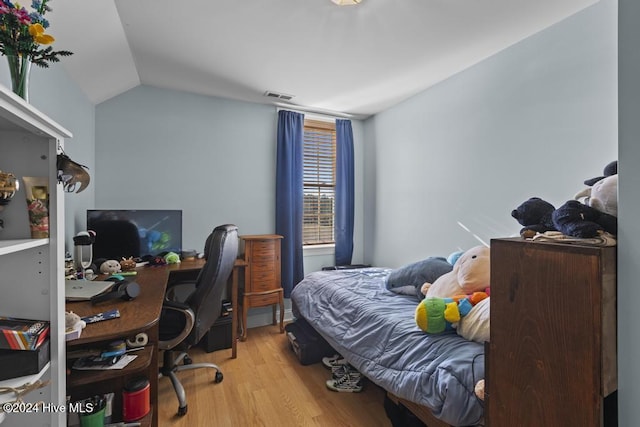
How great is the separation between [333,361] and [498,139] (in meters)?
2.23

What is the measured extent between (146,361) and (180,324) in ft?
2.08

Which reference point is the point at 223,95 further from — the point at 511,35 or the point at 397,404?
the point at 397,404

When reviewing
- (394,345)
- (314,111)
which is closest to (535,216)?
(394,345)

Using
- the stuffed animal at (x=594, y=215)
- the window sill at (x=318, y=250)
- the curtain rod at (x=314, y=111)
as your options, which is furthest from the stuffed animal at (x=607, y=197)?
the curtain rod at (x=314, y=111)

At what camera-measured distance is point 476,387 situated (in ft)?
3.85

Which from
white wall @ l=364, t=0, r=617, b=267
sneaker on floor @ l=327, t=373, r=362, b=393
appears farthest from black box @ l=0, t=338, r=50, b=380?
white wall @ l=364, t=0, r=617, b=267

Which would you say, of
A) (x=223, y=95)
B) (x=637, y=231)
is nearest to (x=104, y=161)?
(x=223, y=95)

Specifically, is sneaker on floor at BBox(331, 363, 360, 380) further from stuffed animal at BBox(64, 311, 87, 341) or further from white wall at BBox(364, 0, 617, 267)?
stuffed animal at BBox(64, 311, 87, 341)

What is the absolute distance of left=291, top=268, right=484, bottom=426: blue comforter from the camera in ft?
4.08

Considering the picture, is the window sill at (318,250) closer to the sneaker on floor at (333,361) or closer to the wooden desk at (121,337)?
the sneaker on floor at (333,361)

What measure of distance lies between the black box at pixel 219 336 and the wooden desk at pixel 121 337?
1.04 metres

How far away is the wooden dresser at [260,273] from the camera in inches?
112

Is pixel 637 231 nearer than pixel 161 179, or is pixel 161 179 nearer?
pixel 637 231

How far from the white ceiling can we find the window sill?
1829 millimetres
